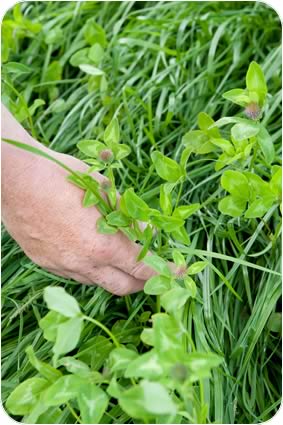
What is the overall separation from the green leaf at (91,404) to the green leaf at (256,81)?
1.31 feet

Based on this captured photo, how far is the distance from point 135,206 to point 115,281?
0.17m

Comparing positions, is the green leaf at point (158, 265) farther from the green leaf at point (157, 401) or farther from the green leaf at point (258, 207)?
the green leaf at point (157, 401)

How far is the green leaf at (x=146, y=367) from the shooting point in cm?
63

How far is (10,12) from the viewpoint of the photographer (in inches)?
61.1

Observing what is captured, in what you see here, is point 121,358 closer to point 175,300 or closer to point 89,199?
point 175,300

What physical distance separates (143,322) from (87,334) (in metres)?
0.08

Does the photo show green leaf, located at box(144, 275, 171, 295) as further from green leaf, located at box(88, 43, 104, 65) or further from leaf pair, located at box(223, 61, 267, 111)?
green leaf, located at box(88, 43, 104, 65)

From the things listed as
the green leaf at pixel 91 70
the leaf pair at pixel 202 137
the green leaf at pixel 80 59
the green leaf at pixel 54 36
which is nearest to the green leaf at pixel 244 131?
the leaf pair at pixel 202 137

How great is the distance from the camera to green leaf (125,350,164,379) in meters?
0.63

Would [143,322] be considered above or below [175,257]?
below

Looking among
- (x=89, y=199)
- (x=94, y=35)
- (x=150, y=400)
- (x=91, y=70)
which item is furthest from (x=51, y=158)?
(x=94, y=35)

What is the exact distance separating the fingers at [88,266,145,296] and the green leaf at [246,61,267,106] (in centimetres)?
29

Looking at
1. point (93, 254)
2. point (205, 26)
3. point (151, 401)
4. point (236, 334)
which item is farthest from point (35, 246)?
point (205, 26)

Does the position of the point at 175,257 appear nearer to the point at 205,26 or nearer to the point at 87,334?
the point at 87,334
